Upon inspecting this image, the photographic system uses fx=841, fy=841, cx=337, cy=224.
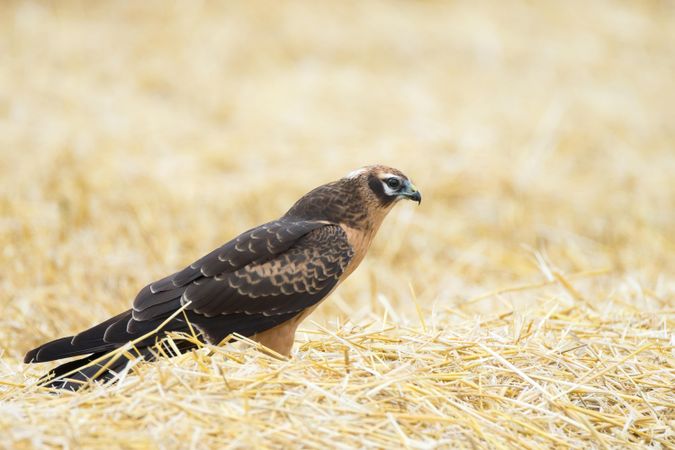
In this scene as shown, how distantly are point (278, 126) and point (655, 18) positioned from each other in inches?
344

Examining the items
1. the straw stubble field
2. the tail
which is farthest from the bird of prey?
the straw stubble field

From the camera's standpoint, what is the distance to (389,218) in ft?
27.5

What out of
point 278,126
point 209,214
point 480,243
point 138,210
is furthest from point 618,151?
point 138,210

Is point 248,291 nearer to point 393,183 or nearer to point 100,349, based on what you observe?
point 100,349

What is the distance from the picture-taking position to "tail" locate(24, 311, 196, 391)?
4125 millimetres

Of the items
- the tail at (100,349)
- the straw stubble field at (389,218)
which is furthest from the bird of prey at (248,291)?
the straw stubble field at (389,218)

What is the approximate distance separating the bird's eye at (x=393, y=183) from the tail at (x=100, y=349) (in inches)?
55.2

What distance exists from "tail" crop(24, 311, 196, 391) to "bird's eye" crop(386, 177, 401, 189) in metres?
1.40

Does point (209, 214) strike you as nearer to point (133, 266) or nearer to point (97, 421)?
point (133, 266)

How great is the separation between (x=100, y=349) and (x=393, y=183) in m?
1.84

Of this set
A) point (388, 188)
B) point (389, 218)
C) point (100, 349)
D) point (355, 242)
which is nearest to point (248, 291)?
point (355, 242)

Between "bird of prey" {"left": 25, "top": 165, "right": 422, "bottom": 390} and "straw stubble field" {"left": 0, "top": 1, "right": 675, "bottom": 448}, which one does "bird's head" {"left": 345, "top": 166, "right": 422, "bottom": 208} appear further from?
"straw stubble field" {"left": 0, "top": 1, "right": 675, "bottom": 448}

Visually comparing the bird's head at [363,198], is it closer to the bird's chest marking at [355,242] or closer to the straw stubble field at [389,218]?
the bird's chest marking at [355,242]

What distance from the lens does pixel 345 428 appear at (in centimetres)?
343
